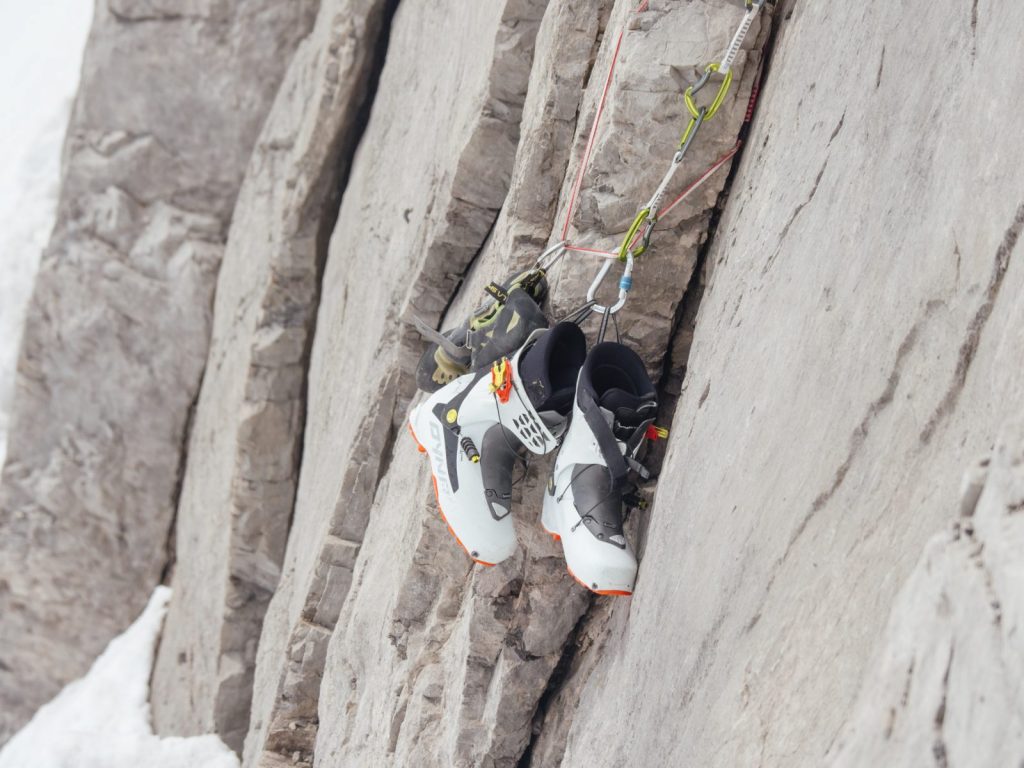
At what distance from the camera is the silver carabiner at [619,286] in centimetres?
308

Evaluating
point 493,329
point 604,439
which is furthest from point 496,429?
point 604,439

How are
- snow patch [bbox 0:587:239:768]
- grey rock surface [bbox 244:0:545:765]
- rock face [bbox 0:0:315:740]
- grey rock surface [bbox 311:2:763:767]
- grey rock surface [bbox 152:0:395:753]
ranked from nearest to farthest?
grey rock surface [bbox 311:2:763:767], grey rock surface [bbox 244:0:545:765], snow patch [bbox 0:587:239:768], grey rock surface [bbox 152:0:395:753], rock face [bbox 0:0:315:740]

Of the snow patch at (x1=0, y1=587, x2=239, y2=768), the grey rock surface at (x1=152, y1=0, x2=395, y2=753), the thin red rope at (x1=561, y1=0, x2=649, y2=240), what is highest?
the thin red rope at (x1=561, y1=0, x2=649, y2=240)

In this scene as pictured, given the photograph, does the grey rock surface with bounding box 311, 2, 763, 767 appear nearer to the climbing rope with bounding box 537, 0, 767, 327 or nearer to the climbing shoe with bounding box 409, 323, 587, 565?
the climbing rope with bounding box 537, 0, 767, 327

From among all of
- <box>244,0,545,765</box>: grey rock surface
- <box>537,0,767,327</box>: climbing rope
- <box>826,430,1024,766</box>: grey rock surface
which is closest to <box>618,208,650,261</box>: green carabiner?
<box>537,0,767,327</box>: climbing rope

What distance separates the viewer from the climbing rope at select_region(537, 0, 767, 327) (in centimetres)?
308

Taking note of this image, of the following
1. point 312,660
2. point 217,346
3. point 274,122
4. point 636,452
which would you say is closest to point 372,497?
point 312,660

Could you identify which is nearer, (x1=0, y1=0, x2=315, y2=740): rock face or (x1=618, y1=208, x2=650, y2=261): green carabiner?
(x1=618, y1=208, x2=650, y2=261): green carabiner

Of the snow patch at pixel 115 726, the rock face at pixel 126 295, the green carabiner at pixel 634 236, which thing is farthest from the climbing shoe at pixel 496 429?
the rock face at pixel 126 295

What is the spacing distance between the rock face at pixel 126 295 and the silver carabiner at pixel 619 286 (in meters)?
5.07

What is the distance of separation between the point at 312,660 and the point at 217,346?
3.02 metres

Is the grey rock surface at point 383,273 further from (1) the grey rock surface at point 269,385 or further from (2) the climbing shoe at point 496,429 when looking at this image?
(2) the climbing shoe at point 496,429

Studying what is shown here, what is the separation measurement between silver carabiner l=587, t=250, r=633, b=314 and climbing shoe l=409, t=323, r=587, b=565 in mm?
136

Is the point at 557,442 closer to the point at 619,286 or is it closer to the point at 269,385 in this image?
the point at 619,286
